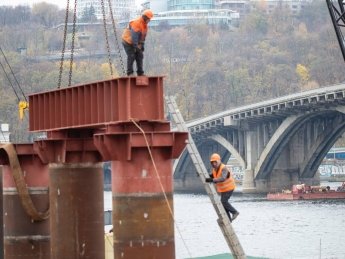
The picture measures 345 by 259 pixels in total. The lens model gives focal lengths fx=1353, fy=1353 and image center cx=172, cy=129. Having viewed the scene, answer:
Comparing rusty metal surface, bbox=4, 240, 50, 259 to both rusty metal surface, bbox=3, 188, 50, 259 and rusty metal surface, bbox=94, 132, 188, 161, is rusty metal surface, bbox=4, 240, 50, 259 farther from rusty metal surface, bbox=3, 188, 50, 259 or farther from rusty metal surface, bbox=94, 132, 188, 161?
rusty metal surface, bbox=94, 132, 188, 161

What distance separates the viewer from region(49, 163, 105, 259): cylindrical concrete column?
43.7 meters

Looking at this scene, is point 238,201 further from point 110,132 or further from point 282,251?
point 110,132

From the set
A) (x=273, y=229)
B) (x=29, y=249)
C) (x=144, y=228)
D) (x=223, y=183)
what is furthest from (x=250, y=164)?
(x=223, y=183)

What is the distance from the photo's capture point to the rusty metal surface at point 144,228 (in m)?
37.1

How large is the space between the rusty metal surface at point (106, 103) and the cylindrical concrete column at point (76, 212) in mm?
1707

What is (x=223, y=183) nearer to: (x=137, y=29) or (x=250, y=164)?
(x=137, y=29)

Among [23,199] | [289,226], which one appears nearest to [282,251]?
[289,226]

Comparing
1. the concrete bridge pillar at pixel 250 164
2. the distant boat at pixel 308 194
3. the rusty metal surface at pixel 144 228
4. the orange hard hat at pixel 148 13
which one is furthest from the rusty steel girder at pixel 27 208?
the concrete bridge pillar at pixel 250 164

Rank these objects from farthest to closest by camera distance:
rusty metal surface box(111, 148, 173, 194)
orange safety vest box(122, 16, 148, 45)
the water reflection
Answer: the water reflection < orange safety vest box(122, 16, 148, 45) < rusty metal surface box(111, 148, 173, 194)

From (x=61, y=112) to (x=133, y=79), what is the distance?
6006 mm

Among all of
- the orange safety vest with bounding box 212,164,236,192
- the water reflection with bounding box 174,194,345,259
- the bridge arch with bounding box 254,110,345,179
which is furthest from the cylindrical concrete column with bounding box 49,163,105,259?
the bridge arch with bounding box 254,110,345,179

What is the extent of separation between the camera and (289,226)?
113 metres

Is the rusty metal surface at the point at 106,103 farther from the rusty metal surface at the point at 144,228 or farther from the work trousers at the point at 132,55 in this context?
the rusty metal surface at the point at 144,228

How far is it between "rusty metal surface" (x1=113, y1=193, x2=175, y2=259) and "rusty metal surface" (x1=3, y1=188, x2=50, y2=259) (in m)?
Result: 11.5
